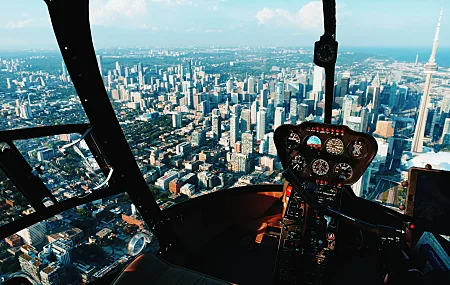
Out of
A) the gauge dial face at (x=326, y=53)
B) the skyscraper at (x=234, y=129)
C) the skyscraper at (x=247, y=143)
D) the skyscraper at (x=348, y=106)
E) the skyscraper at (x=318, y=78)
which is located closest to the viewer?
the gauge dial face at (x=326, y=53)

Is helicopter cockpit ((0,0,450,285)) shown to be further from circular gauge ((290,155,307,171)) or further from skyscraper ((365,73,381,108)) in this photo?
skyscraper ((365,73,381,108))

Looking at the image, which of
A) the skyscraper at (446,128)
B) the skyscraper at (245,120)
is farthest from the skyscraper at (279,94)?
the skyscraper at (446,128)

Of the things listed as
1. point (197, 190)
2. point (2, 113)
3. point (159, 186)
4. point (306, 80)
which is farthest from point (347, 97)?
point (2, 113)

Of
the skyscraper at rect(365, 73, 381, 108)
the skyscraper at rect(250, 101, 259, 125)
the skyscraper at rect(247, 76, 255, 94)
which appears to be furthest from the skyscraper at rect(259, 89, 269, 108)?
the skyscraper at rect(365, 73, 381, 108)

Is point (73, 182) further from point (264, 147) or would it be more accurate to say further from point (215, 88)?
point (215, 88)

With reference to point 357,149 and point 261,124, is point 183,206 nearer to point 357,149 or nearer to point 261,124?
point 357,149

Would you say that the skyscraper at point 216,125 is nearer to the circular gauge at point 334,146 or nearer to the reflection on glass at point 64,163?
the circular gauge at point 334,146
